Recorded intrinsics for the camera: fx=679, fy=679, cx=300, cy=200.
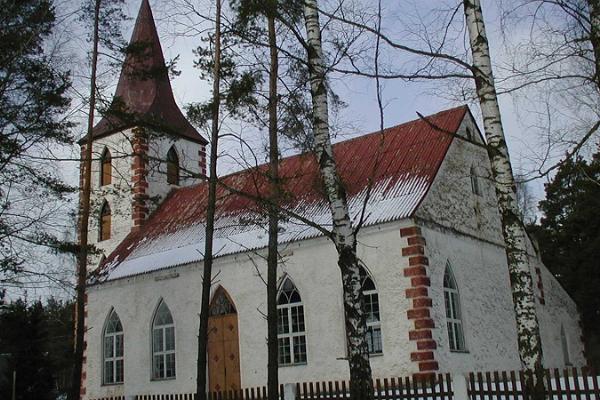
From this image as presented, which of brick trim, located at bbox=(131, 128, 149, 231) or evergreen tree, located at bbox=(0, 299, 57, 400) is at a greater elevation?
brick trim, located at bbox=(131, 128, 149, 231)

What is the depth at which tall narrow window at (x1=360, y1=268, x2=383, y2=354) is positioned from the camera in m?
A: 17.1

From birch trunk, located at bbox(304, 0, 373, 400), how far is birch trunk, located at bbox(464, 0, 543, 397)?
216 cm

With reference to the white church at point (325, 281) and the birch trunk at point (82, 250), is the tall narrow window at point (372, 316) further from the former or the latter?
the birch trunk at point (82, 250)

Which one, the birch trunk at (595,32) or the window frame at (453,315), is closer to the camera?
the birch trunk at (595,32)

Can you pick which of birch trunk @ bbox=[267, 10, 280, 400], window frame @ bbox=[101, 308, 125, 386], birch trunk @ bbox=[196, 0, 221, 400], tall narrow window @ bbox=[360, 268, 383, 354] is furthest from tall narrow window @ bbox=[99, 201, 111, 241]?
birch trunk @ bbox=[267, 10, 280, 400]

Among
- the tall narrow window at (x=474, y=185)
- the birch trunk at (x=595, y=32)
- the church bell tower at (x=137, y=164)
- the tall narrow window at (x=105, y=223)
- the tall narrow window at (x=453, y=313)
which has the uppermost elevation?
the church bell tower at (x=137, y=164)

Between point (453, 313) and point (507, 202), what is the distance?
32.3ft

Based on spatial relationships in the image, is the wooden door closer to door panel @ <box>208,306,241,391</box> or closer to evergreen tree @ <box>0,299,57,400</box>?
door panel @ <box>208,306,241,391</box>

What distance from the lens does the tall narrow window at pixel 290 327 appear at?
60.7 feet

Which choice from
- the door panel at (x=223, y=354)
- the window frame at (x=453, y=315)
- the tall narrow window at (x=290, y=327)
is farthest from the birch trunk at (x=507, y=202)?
the door panel at (x=223, y=354)

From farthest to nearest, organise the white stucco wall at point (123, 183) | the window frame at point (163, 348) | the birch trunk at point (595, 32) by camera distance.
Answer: the white stucco wall at point (123, 183) → the window frame at point (163, 348) → the birch trunk at point (595, 32)

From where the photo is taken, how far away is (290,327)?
61.5 ft

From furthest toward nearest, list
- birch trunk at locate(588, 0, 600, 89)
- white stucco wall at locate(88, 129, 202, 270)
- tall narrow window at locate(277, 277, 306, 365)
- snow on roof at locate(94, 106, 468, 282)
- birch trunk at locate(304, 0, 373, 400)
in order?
white stucco wall at locate(88, 129, 202, 270)
tall narrow window at locate(277, 277, 306, 365)
snow on roof at locate(94, 106, 468, 282)
birch trunk at locate(304, 0, 373, 400)
birch trunk at locate(588, 0, 600, 89)

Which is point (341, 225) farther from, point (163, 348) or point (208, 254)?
point (163, 348)
